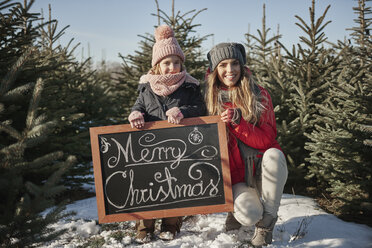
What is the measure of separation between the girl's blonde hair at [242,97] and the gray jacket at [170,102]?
140 millimetres

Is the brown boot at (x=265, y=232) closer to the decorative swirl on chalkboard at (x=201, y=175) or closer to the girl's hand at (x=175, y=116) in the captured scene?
the decorative swirl on chalkboard at (x=201, y=175)

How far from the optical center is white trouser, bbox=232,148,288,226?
237cm

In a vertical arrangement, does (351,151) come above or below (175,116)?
below

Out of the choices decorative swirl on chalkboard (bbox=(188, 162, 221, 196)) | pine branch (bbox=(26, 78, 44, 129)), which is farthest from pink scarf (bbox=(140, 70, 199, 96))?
pine branch (bbox=(26, 78, 44, 129))

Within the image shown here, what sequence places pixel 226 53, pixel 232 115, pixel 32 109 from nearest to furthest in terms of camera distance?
pixel 32 109 → pixel 232 115 → pixel 226 53

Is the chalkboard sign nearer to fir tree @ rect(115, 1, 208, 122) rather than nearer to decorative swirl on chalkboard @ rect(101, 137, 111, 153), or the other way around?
decorative swirl on chalkboard @ rect(101, 137, 111, 153)

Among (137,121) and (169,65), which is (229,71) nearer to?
(169,65)

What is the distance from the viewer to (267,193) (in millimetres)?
2449

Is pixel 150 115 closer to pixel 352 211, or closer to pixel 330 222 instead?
pixel 330 222

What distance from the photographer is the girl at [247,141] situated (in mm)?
2414

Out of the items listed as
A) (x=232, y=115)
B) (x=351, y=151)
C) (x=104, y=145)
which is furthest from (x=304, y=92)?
(x=104, y=145)

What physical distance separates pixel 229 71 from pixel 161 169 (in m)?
1.14

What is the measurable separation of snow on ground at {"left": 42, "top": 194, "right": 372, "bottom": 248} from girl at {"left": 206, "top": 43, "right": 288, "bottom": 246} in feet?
0.68

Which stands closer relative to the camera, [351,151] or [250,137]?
[250,137]
